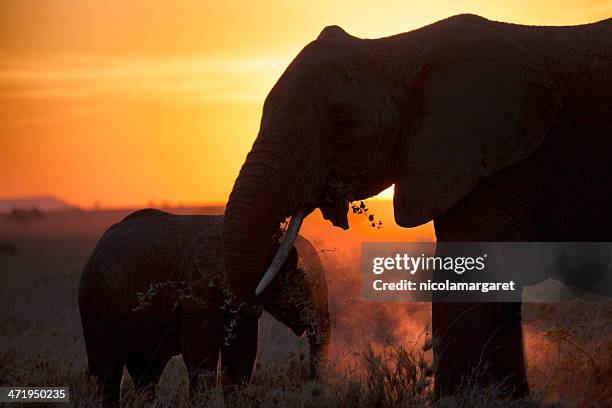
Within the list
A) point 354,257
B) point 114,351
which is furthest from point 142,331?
point 354,257

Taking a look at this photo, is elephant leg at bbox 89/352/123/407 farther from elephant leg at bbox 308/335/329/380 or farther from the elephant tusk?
the elephant tusk

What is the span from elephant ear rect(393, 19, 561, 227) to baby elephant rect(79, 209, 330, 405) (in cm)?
178

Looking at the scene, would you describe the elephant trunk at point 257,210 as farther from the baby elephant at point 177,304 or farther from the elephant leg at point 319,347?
the elephant leg at point 319,347

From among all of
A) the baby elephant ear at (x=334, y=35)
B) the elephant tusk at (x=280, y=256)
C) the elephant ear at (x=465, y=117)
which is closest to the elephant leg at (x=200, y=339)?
the elephant tusk at (x=280, y=256)

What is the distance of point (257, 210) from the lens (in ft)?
22.5

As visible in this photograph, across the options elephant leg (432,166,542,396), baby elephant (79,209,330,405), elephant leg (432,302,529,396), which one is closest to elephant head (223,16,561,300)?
elephant leg (432,166,542,396)

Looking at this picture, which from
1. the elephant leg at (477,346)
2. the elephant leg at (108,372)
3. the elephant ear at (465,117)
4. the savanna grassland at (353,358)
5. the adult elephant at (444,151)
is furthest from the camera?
the elephant leg at (108,372)

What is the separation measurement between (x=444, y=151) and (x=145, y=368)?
507 centimetres

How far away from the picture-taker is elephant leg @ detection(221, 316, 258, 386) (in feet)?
31.5

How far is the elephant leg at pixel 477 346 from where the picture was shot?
7.28 meters

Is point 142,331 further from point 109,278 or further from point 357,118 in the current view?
point 357,118

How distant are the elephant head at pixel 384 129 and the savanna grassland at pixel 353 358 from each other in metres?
0.62

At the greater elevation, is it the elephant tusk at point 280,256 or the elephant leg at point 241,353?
the elephant tusk at point 280,256

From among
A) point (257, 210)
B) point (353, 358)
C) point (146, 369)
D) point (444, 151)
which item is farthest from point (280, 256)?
point (353, 358)
